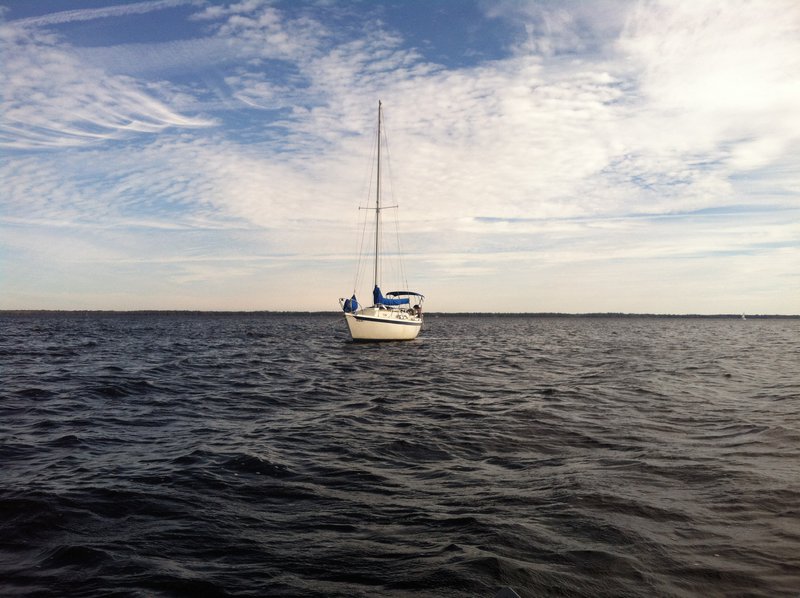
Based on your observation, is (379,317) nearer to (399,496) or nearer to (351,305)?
(351,305)

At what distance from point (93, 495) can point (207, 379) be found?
13.9 metres

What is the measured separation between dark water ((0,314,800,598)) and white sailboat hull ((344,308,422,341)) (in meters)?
22.9

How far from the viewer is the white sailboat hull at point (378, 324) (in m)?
38.4

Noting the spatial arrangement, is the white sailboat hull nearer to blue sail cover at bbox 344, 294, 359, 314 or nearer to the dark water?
blue sail cover at bbox 344, 294, 359, 314

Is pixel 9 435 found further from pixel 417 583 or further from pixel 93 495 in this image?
pixel 417 583

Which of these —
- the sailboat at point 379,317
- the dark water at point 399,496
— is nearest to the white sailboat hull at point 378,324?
the sailboat at point 379,317

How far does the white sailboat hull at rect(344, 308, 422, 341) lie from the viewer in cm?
3838

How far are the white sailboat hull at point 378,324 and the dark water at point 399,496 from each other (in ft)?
75.0

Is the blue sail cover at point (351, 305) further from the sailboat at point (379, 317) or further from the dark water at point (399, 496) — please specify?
the dark water at point (399, 496)

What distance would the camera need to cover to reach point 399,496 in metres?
7.00

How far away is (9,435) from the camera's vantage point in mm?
10438

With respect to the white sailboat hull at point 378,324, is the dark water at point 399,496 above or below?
below

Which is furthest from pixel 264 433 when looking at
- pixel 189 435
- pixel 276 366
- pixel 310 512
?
pixel 276 366

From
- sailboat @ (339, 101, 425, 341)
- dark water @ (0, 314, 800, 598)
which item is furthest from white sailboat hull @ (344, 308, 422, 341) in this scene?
dark water @ (0, 314, 800, 598)
